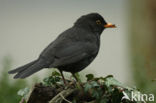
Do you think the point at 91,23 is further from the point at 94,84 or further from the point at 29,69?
the point at 94,84

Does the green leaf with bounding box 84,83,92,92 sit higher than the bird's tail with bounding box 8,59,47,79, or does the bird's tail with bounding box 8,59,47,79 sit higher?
the green leaf with bounding box 84,83,92,92

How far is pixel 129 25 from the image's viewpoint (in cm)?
1238

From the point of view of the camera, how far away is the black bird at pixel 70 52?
5.58m

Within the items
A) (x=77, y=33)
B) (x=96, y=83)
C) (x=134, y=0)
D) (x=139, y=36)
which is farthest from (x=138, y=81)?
(x=134, y=0)

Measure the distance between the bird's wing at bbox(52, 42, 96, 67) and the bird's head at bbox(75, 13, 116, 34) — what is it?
0.50 metres

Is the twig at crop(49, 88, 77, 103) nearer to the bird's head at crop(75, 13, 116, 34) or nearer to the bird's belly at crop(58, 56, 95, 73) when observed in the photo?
the bird's belly at crop(58, 56, 95, 73)

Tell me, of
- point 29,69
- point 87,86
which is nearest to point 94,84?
point 87,86

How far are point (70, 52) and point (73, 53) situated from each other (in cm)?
6

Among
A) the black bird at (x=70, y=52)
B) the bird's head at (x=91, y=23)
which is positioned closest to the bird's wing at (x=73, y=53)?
the black bird at (x=70, y=52)

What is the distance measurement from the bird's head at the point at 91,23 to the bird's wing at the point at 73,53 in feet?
1.66

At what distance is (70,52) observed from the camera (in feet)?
19.4

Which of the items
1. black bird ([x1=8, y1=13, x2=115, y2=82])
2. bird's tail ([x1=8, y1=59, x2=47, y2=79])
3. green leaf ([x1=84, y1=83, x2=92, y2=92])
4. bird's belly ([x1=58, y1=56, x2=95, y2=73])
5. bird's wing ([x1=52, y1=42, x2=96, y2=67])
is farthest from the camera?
bird's belly ([x1=58, y1=56, x2=95, y2=73])

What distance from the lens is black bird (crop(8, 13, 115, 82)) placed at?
558 cm

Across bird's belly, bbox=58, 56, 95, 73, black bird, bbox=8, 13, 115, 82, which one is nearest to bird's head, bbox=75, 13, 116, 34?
black bird, bbox=8, 13, 115, 82
